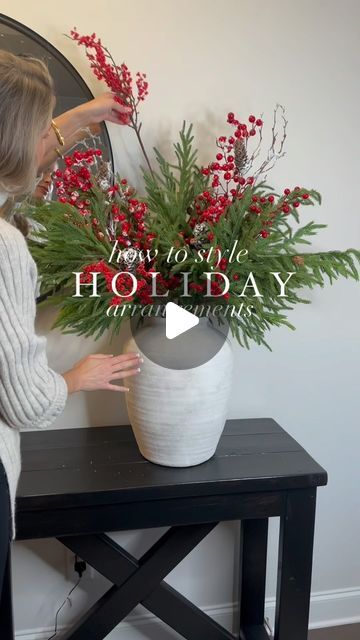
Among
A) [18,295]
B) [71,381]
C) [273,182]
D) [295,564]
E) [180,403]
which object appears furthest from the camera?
[273,182]

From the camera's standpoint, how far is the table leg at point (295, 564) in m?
1.38

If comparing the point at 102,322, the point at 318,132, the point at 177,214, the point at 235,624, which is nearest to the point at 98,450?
the point at 102,322

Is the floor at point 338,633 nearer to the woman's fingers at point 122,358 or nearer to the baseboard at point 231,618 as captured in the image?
the baseboard at point 231,618

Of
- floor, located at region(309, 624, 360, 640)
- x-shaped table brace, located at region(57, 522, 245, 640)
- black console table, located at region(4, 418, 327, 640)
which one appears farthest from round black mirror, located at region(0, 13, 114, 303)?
floor, located at region(309, 624, 360, 640)

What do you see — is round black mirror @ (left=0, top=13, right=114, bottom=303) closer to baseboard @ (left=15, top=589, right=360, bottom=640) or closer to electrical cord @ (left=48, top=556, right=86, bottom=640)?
electrical cord @ (left=48, top=556, right=86, bottom=640)

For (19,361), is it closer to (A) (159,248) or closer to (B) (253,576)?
(A) (159,248)

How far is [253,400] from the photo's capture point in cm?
176

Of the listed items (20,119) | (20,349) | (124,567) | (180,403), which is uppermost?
(20,119)

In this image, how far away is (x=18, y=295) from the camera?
98 cm

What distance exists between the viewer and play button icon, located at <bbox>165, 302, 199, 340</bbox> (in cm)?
131

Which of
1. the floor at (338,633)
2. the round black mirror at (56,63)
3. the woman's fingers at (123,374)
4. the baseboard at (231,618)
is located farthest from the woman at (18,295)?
the floor at (338,633)

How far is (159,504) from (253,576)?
639mm

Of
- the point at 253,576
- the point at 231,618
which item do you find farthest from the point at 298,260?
the point at 231,618

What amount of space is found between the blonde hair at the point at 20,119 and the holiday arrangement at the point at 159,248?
213 mm
